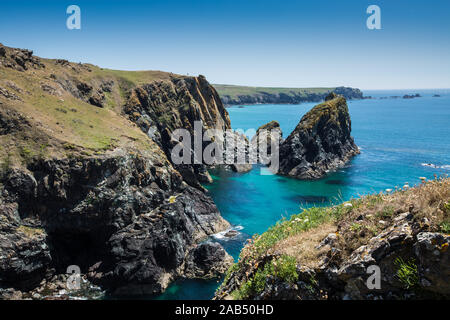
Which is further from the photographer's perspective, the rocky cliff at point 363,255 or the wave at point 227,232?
the wave at point 227,232

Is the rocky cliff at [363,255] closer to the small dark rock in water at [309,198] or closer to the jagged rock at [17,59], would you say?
the small dark rock in water at [309,198]

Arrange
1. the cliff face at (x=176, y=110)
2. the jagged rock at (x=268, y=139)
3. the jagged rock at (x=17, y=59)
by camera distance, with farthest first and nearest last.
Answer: the jagged rock at (x=268, y=139), the cliff face at (x=176, y=110), the jagged rock at (x=17, y=59)

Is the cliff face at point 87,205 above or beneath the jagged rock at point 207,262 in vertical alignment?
above

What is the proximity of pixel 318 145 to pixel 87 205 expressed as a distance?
228ft

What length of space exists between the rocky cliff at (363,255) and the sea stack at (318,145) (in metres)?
69.8

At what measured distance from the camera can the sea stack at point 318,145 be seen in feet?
272

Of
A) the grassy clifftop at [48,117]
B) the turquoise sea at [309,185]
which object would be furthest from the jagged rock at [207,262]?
the grassy clifftop at [48,117]

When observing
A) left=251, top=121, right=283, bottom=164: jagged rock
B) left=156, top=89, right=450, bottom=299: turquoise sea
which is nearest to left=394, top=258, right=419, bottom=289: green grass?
left=156, top=89, right=450, bottom=299: turquoise sea

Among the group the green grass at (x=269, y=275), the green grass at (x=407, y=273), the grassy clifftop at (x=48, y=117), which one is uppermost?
the grassy clifftop at (x=48, y=117)

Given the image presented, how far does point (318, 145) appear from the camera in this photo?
88.5 m

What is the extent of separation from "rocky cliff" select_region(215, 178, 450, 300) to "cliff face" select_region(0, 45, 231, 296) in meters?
26.7
